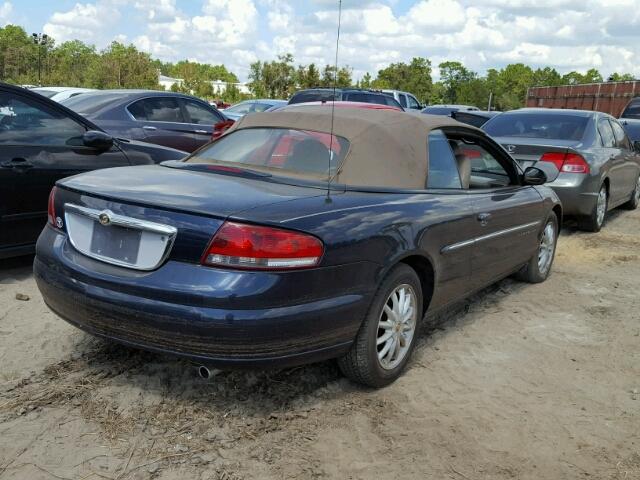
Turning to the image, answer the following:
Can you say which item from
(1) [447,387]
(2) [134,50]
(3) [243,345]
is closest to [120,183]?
(3) [243,345]

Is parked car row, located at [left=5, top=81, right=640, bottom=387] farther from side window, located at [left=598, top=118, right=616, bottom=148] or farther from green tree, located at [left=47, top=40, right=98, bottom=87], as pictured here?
green tree, located at [left=47, top=40, right=98, bottom=87]

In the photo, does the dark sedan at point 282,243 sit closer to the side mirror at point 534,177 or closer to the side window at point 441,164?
the side window at point 441,164

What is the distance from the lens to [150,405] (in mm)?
3154

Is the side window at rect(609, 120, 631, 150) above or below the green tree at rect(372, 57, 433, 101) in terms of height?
below

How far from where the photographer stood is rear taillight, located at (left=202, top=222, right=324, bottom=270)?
275cm

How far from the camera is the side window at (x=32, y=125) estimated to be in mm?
5035

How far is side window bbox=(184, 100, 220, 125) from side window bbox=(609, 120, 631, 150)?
228 inches

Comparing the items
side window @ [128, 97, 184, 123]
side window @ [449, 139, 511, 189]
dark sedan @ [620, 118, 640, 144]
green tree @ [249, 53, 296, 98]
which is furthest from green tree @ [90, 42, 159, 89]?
side window @ [449, 139, 511, 189]

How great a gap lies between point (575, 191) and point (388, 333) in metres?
5.08

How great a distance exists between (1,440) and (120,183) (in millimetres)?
1293

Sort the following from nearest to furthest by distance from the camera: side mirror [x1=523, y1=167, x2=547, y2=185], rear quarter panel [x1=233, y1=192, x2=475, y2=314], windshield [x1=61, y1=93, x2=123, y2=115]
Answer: rear quarter panel [x1=233, y1=192, x2=475, y2=314], side mirror [x1=523, y1=167, x2=547, y2=185], windshield [x1=61, y1=93, x2=123, y2=115]

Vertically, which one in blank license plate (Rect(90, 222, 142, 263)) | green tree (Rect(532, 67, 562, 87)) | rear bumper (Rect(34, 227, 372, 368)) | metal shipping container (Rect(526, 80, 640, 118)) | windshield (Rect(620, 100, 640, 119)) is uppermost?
green tree (Rect(532, 67, 562, 87))

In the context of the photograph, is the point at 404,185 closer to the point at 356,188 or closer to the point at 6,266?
the point at 356,188

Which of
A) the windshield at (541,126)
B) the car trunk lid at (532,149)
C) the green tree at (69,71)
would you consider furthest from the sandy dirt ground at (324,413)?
the green tree at (69,71)
